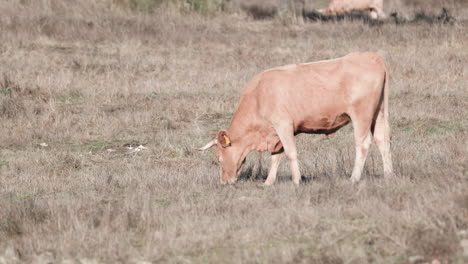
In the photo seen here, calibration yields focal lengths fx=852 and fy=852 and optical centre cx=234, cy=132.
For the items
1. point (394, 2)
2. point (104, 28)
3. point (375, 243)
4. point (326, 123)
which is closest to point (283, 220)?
point (375, 243)

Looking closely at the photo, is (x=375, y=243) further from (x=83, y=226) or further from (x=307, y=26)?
(x=307, y=26)

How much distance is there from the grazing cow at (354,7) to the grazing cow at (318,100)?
58.7 ft

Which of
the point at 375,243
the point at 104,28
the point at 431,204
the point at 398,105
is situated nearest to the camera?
the point at 375,243

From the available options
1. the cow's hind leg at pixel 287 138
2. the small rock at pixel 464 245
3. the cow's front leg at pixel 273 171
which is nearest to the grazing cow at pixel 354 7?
the cow's front leg at pixel 273 171

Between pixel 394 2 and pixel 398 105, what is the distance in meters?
18.0

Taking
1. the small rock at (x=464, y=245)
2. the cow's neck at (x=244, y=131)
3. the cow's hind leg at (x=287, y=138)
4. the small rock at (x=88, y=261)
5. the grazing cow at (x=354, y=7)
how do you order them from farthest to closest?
the grazing cow at (x=354, y=7) → the cow's neck at (x=244, y=131) → the cow's hind leg at (x=287, y=138) → the small rock at (x=88, y=261) → the small rock at (x=464, y=245)

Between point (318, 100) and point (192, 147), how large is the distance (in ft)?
13.4

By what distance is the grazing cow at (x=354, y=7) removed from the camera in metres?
27.8

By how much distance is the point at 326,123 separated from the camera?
380 inches

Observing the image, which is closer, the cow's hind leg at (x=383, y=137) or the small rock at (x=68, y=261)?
the small rock at (x=68, y=261)

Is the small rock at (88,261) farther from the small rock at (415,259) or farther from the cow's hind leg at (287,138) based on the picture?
the cow's hind leg at (287,138)

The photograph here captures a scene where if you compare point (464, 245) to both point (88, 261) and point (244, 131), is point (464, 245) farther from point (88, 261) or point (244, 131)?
point (244, 131)

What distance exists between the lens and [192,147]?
13250 mm

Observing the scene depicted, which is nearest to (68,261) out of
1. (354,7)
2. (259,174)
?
(259,174)
